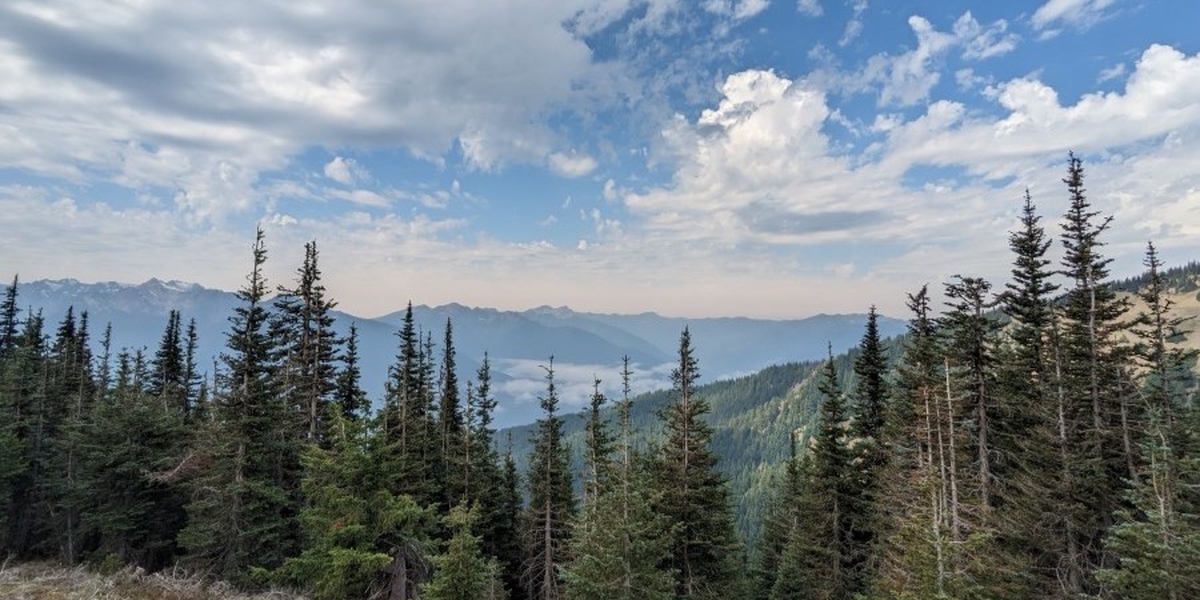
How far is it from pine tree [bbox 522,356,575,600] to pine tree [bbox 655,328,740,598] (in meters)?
9.49

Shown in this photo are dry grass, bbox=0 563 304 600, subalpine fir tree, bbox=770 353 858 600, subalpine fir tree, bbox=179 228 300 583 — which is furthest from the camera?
subalpine fir tree, bbox=770 353 858 600

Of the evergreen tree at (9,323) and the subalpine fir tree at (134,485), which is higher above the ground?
the evergreen tree at (9,323)

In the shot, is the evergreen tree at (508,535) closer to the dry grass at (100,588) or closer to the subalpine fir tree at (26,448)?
the subalpine fir tree at (26,448)

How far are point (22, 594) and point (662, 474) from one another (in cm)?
2611

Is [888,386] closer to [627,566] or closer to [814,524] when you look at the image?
[814,524]

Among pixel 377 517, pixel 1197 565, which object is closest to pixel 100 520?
pixel 377 517

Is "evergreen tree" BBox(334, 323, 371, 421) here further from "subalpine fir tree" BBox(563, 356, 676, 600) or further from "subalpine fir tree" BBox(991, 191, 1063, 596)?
"subalpine fir tree" BBox(991, 191, 1063, 596)

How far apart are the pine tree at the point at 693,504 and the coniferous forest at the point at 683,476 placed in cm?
16

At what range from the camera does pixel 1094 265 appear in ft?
78.8

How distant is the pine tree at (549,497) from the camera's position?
39.4 meters

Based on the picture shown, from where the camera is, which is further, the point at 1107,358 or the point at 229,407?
the point at 229,407

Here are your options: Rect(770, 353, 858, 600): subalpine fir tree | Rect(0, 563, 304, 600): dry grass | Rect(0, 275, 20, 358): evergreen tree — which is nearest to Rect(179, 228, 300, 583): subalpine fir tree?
Rect(0, 563, 304, 600): dry grass

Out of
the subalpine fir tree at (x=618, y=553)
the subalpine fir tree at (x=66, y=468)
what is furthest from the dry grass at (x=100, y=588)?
the subalpine fir tree at (x=66, y=468)

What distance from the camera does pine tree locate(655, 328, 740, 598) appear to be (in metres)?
30.8
